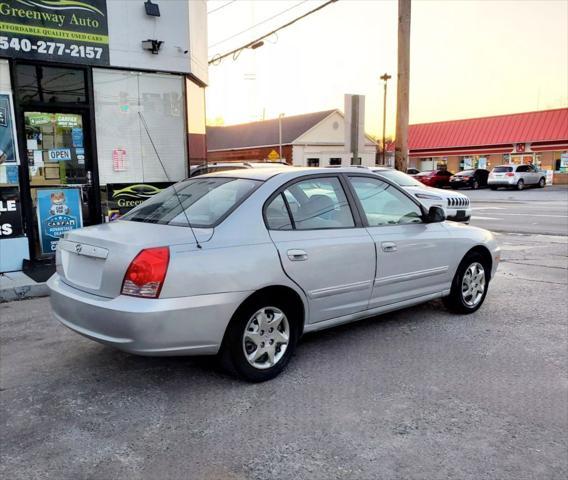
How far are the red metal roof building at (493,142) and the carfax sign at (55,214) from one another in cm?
3842

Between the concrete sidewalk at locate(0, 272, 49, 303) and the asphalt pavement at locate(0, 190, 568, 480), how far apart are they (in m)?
1.23

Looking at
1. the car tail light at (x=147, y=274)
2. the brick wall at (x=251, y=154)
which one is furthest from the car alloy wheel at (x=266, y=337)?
the brick wall at (x=251, y=154)

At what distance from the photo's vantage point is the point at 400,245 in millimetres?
4723

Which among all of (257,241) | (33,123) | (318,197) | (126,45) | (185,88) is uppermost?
(126,45)

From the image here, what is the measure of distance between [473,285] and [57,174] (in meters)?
6.32

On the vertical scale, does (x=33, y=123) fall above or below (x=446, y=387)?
above

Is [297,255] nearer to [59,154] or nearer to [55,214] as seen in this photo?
[55,214]

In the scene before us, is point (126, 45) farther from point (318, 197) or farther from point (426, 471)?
point (426, 471)

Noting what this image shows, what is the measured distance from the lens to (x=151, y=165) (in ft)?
29.6

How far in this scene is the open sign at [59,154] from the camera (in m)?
8.02

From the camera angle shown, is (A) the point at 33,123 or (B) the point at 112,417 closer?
(B) the point at 112,417

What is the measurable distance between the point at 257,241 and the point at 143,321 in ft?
3.25

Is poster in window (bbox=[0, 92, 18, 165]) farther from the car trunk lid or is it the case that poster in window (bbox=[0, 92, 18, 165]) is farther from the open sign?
the car trunk lid

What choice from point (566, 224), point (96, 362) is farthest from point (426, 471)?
point (566, 224)
